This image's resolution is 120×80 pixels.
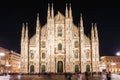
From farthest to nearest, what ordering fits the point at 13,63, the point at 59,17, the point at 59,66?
the point at 13,63 → the point at 59,17 → the point at 59,66

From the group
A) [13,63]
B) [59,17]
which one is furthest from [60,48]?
[13,63]

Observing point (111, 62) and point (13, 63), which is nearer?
point (13, 63)

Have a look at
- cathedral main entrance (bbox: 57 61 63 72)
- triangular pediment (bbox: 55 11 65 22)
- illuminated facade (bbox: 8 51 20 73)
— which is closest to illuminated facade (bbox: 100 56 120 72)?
illuminated facade (bbox: 8 51 20 73)

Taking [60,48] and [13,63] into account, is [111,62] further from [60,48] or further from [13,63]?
[60,48]

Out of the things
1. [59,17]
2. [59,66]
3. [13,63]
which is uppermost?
[59,17]

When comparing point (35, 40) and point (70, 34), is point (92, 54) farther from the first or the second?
point (35, 40)

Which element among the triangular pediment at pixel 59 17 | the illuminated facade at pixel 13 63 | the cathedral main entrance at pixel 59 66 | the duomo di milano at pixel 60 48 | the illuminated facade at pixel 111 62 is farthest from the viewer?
the illuminated facade at pixel 111 62

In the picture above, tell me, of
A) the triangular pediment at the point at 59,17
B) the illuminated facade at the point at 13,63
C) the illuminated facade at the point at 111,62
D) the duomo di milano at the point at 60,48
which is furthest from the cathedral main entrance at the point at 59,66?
the illuminated facade at the point at 111,62

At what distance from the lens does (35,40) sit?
263 feet

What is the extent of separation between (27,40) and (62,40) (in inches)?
373

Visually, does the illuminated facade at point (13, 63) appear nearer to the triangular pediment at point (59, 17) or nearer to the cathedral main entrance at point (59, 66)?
the cathedral main entrance at point (59, 66)

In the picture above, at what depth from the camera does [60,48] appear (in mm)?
80125

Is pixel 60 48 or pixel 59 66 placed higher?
pixel 60 48

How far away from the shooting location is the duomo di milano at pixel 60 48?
78.3 metres
